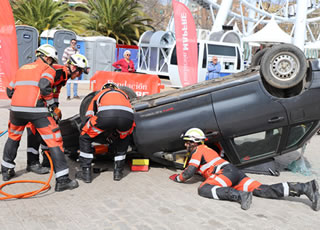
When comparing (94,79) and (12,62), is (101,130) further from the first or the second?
(94,79)

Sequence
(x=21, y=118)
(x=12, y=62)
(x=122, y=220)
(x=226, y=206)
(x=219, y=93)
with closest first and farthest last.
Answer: (x=122, y=220) → (x=226, y=206) → (x=21, y=118) → (x=219, y=93) → (x=12, y=62)

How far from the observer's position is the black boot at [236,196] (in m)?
4.26

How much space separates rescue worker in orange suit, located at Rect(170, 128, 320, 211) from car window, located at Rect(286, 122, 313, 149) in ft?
3.36

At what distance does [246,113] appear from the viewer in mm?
5172

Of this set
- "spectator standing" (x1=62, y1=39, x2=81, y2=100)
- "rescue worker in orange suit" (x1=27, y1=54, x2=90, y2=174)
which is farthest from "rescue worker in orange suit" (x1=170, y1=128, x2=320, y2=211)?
"spectator standing" (x1=62, y1=39, x2=81, y2=100)

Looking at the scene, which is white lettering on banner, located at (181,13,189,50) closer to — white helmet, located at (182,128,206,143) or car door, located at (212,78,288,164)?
car door, located at (212,78,288,164)

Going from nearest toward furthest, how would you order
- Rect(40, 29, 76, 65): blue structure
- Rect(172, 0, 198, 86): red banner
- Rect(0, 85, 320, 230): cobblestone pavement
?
Rect(0, 85, 320, 230): cobblestone pavement
Rect(172, 0, 198, 86): red banner
Rect(40, 29, 76, 65): blue structure

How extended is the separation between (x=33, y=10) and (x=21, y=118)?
19914 mm

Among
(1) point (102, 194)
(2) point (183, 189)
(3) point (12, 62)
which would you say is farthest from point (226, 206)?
(3) point (12, 62)

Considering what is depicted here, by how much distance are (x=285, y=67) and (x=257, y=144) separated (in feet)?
3.65

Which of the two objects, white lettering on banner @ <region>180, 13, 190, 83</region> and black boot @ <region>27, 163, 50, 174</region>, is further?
white lettering on banner @ <region>180, 13, 190, 83</region>

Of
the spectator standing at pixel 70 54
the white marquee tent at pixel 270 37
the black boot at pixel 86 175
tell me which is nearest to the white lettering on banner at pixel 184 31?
the spectator standing at pixel 70 54

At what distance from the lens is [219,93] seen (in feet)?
17.2

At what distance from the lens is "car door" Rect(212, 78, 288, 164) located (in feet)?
16.9
